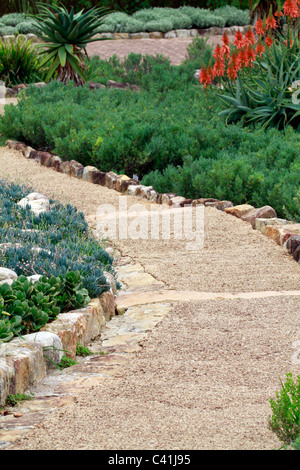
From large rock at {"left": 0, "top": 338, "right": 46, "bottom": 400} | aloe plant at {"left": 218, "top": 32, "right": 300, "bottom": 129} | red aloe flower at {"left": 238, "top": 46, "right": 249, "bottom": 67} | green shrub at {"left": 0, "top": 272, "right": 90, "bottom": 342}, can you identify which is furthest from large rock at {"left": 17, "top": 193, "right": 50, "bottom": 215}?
red aloe flower at {"left": 238, "top": 46, "right": 249, "bottom": 67}

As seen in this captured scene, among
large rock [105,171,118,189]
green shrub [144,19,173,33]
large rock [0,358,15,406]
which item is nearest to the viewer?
large rock [0,358,15,406]

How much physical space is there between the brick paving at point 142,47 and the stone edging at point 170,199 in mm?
9713

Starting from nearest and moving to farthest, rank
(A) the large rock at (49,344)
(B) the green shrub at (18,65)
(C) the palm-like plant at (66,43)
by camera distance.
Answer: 1. (A) the large rock at (49,344)
2. (C) the palm-like plant at (66,43)
3. (B) the green shrub at (18,65)

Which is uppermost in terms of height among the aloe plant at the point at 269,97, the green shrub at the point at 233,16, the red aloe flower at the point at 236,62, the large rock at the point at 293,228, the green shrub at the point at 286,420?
the green shrub at the point at 233,16

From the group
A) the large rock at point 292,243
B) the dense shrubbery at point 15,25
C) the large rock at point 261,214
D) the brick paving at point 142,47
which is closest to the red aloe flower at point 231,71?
the large rock at point 261,214

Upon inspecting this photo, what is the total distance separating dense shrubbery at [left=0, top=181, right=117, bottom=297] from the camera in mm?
4513

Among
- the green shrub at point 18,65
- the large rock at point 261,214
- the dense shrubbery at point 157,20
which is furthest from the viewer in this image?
the dense shrubbery at point 157,20

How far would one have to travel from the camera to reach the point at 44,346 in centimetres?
358

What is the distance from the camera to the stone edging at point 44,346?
3213mm

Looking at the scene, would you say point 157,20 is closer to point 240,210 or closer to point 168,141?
point 168,141

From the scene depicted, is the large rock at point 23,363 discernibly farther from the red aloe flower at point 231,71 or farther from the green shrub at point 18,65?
the green shrub at point 18,65

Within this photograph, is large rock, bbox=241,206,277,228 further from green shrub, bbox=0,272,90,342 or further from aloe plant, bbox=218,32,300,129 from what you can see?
aloe plant, bbox=218,32,300,129

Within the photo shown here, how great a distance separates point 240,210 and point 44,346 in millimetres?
3662

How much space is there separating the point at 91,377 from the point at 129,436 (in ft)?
2.53
